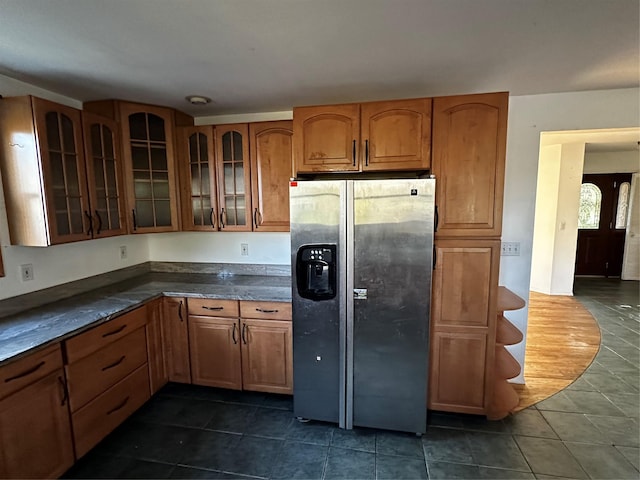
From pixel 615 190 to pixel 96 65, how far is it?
7.92m

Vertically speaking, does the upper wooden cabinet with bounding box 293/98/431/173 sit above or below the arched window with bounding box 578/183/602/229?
above

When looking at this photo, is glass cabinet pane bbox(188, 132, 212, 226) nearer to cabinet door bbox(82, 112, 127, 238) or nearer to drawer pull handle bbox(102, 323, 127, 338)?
cabinet door bbox(82, 112, 127, 238)

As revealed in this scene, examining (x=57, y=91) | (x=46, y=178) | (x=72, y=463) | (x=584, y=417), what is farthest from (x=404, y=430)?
(x=57, y=91)

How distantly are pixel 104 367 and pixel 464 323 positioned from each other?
234cm

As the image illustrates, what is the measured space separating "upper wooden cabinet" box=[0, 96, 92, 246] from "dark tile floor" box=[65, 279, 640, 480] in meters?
1.42

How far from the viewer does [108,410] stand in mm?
2068

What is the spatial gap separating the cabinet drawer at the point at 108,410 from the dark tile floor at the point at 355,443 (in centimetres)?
11

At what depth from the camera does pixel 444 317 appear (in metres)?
2.22

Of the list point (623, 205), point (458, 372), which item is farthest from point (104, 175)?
point (623, 205)

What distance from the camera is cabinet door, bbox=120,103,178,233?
102 inches

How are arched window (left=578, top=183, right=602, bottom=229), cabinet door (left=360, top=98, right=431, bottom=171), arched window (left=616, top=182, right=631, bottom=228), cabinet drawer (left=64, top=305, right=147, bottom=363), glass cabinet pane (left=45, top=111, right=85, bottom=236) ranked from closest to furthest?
cabinet drawer (left=64, top=305, right=147, bottom=363)
glass cabinet pane (left=45, top=111, right=85, bottom=236)
cabinet door (left=360, top=98, right=431, bottom=171)
arched window (left=616, top=182, right=631, bottom=228)
arched window (left=578, top=183, right=602, bottom=229)

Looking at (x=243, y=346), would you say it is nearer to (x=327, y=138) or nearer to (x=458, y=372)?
(x=458, y=372)

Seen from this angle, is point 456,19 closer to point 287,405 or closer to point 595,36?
point 595,36

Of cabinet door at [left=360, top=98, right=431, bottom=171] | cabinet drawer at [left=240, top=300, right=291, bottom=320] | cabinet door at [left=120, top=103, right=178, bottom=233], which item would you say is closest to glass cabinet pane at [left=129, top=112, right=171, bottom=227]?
cabinet door at [left=120, top=103, right=178, bottom=233]
